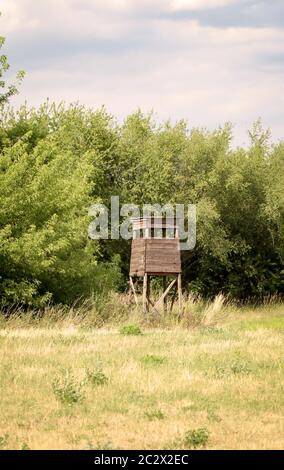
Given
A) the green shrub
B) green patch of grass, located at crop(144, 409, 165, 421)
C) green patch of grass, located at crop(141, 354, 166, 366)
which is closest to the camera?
the green shrub

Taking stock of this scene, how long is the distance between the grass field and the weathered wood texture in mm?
9727

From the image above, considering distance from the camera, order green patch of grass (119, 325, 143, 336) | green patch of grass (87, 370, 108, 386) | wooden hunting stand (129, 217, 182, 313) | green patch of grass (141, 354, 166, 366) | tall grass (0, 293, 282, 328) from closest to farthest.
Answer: green patch of grass (87, 370, 108, 386)
green patch of grass (141, 354, 166, 366)
green patch of grass (119, 325, 143, 336)
tall grass (0, 293, 282, 328)
wooden hunting stand (129, 217, 182, 313)

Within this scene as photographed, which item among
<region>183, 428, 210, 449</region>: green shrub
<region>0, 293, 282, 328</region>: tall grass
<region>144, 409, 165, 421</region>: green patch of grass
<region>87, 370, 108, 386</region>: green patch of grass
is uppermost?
<region>183, 428, 210, 449</region>: green shrub

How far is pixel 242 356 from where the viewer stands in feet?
56.5

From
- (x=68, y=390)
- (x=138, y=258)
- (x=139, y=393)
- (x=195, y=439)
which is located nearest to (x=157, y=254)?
(x=138, y=258)

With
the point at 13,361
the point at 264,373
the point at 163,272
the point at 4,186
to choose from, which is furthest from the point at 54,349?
the point at 163,272

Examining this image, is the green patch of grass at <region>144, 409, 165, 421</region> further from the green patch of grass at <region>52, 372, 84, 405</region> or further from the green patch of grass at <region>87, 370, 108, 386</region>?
the green patch of grass at <region>87, 370, 108, 386</region>

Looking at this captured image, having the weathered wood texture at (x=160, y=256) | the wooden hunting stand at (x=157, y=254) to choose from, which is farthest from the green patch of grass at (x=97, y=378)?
the weathered wood texture at (x=160, y=256)

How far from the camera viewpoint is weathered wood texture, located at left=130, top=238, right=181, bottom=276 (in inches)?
1194

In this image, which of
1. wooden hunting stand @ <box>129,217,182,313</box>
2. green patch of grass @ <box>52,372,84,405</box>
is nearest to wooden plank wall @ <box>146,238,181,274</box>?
wooden hunting stand @ <box>129,217,182,313</box>

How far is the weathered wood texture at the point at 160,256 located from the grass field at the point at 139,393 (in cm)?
973

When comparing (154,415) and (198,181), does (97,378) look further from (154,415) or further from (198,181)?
(198,181)

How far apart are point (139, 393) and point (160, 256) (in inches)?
701

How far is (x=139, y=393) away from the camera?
42.2 ft
